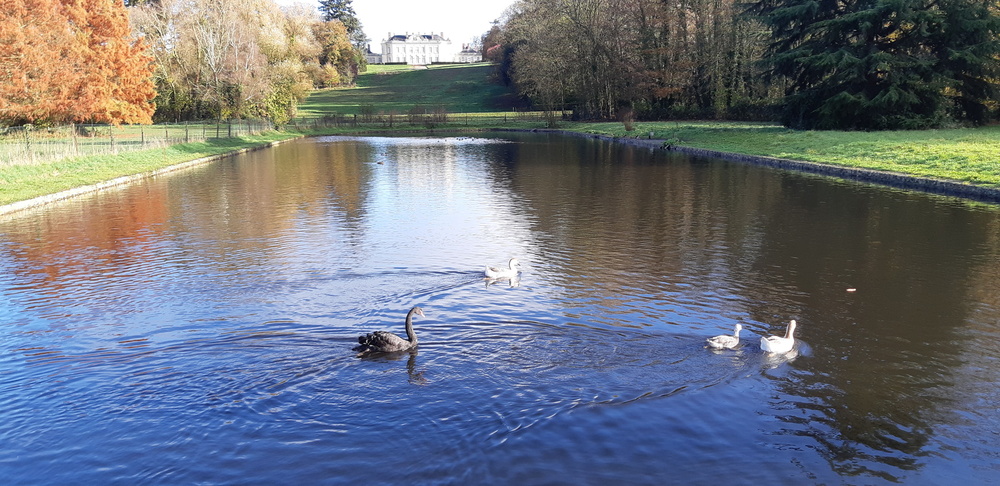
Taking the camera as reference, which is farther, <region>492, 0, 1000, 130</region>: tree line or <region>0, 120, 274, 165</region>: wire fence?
<region>492, 0, 1000, 130</region>: tree line

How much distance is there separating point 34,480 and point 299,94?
230ft

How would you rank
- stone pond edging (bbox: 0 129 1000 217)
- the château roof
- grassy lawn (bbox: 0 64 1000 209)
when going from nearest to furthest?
stone pond edging (bbox: 0 129 1000 217) → grassy lawn (bbox: 0 64 1000 209) → the château roof

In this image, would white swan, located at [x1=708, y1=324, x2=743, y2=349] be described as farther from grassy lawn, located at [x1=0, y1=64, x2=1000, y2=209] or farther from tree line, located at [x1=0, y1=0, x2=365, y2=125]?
tree line, located at [x1=0, y1=0, x2=365, y2=125]

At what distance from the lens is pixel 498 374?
27.5ft

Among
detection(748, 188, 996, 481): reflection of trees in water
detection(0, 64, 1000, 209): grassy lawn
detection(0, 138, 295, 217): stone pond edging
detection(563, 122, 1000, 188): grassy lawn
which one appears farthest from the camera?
detection(563, 122, 1000, 188): grassy lawn

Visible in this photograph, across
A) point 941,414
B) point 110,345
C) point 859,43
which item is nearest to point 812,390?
point 941,414

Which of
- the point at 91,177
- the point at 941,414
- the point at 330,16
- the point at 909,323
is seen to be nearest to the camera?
the point at 941,414

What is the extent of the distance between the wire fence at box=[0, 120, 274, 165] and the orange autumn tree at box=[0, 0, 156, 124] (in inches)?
42.8

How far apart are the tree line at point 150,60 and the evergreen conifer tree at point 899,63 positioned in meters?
38.4

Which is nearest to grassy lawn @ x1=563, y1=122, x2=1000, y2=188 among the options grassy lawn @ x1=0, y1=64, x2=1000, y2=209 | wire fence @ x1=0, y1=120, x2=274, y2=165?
grassy lawn @ x1=0, y1=64, x2=1000, y2=209

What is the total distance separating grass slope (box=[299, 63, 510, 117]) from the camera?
96.0 metres

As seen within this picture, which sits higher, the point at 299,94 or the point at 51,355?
the point at 299,94

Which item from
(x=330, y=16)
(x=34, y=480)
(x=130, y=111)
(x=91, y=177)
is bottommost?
(x=34, y=480)

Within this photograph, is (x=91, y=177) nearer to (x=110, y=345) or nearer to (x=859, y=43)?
(x=110, y=345)
